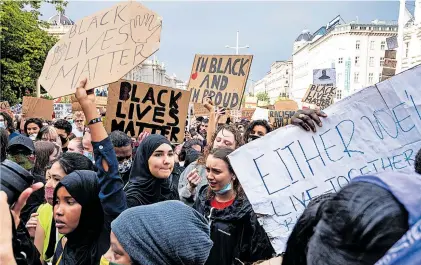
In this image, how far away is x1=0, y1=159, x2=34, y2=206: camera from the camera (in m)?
1.63

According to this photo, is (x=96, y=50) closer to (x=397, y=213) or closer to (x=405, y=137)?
(x=405, y=137)

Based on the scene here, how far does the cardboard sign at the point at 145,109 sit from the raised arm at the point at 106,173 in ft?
7.26

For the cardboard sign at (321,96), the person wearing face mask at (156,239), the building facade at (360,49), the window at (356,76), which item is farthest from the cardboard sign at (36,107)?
the window at (356,76)

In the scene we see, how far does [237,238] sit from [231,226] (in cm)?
9

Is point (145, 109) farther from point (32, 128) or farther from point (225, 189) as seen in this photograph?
point (32, 128)

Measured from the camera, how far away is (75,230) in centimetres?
A: 239

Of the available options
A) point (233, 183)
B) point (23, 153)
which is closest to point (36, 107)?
point (23, 153)

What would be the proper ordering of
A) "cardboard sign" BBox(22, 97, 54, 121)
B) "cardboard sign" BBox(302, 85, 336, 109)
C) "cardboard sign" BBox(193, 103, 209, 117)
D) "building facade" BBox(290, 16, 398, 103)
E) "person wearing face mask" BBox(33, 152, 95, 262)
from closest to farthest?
"person wearing face mask" BBox(33, 152, 95, 262), "cardboard sign" BBox(22, 97, 54, 121), "cardboard sign" BBox(302, 85, 336, 109), "cardboard sign" BBox(193, 103, 209, 117), "building facade" BBox(290, 16, 398, 103)

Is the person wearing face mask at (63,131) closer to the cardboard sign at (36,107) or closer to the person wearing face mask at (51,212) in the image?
the person wearing face mask at (51,212)

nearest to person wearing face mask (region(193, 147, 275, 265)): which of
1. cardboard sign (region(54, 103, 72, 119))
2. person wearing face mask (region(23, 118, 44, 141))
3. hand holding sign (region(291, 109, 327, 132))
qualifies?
hand holding sign (region(291, 109, 327, 132))

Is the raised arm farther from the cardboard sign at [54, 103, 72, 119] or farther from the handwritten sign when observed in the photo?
the cardboard sign at [54, 103, 72, 119]

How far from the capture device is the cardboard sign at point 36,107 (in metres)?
9.41

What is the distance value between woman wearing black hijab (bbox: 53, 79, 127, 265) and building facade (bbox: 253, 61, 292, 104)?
12294 centimetres

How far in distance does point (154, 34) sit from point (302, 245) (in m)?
2.67
